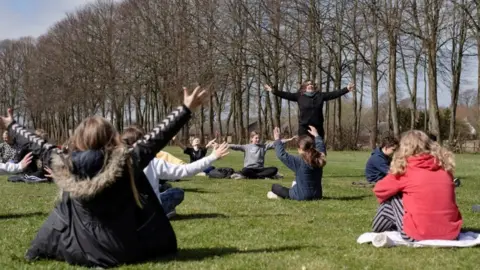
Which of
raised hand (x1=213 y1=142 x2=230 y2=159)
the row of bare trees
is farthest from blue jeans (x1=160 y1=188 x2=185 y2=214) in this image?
the row of bare trees

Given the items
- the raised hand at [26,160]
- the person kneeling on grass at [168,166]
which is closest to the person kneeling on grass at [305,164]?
the person kneeling on grass at [168,166]

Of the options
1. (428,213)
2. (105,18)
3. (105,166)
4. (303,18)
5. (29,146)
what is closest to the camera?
(105,166)

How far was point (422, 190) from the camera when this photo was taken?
6281mm

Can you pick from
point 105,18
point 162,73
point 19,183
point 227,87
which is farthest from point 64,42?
point 19,183

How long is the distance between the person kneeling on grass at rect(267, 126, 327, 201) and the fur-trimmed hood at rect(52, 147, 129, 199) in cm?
531

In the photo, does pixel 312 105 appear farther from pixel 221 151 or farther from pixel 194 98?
pixel 194 98

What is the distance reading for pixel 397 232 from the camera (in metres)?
6.59

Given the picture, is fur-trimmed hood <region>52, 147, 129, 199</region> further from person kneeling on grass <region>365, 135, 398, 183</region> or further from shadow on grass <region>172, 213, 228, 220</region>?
person kneeling on grass <region>365, 135, 398, 183</region>

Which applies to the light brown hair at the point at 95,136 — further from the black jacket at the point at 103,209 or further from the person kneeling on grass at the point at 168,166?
the person kneeling on grass at the point at 168,166

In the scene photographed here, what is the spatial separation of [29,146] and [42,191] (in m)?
7.85

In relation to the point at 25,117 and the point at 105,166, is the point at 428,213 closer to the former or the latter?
the point at 105,166

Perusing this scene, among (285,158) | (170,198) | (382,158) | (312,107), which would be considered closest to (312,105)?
(312,107)

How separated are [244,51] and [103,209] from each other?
4054cm

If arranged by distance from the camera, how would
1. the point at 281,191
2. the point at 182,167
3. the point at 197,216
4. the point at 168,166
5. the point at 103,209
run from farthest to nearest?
the point at 281,191 → the point at 197,216 → the point at 168,166 → the point at 182,167 → the point at 103,209
